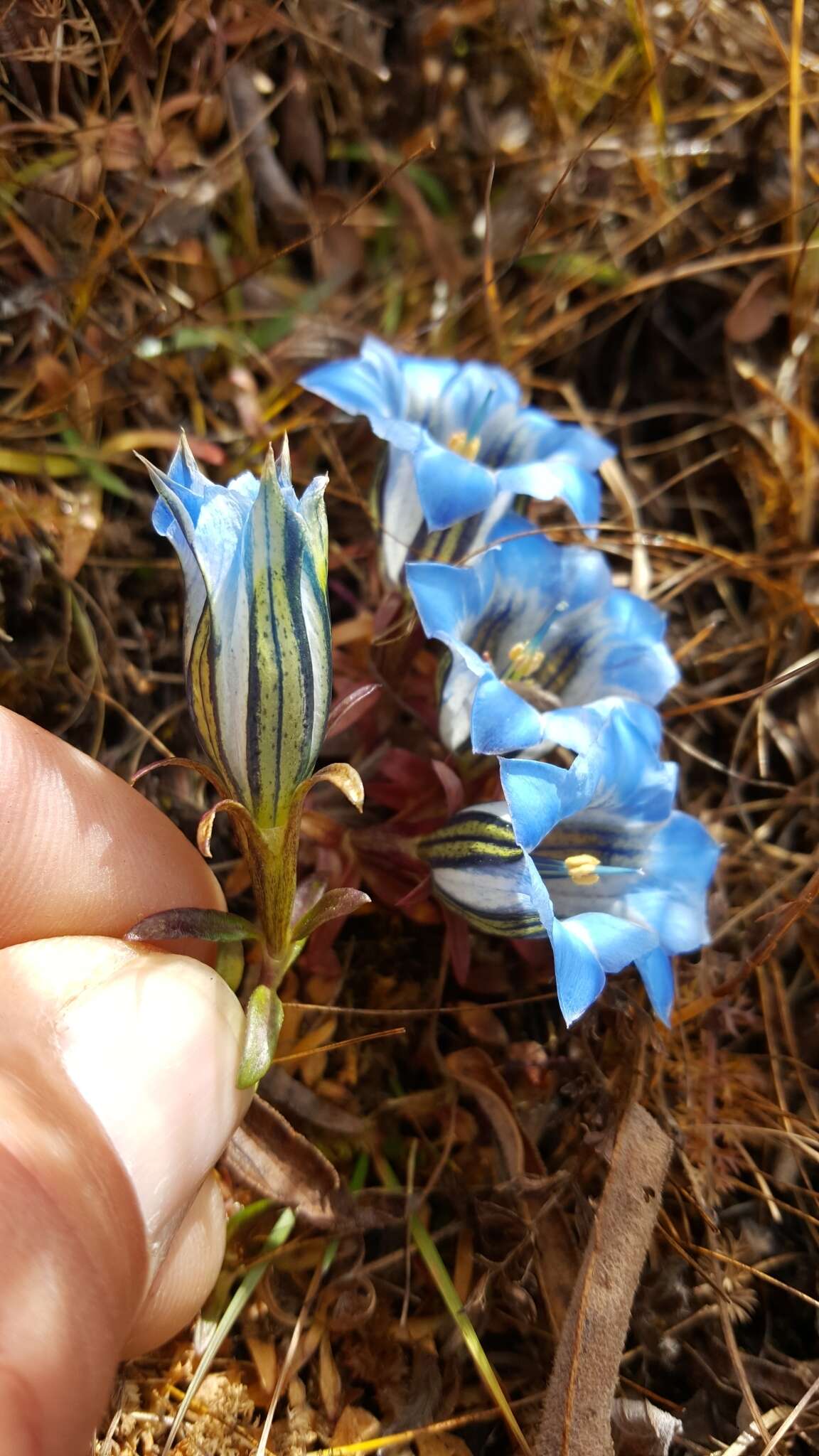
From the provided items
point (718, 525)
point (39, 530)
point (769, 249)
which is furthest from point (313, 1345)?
point (769, 249)

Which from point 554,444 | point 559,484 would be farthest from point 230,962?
point 554,444

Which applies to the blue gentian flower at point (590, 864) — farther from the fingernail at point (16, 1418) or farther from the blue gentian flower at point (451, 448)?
the fingernail at point (16, 1418)

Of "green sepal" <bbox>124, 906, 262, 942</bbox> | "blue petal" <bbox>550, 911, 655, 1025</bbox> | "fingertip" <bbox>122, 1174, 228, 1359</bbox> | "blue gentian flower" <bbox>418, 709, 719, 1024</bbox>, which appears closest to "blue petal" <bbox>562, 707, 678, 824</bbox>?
"blue gentian flower" <bbox>418, 709, 719, 1024</bbox>

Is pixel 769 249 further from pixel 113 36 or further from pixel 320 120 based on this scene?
pixel 113 36

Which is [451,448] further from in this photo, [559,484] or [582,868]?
[582,868]

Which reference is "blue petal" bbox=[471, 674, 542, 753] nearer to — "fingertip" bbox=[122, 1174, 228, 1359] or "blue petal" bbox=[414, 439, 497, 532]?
"blue petal" bbox=[414, 439, 497, 532]

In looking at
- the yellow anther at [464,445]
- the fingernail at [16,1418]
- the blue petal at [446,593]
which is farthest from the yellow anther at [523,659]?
the fingernail at [16,1418]
